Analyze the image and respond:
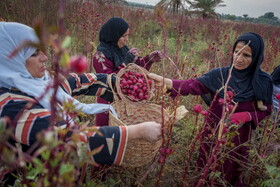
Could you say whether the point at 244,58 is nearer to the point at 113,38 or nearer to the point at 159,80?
the point at 159,80

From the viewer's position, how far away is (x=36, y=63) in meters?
1.11

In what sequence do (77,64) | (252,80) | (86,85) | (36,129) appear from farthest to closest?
Answer: (252,80), (86,85), (36,129), (77,64)

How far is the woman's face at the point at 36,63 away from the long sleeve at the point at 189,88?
43.3 inches

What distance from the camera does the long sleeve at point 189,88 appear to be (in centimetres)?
191

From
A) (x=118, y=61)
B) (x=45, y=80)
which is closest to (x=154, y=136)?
(x=45, y=80)

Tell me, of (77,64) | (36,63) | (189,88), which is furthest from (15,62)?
(189,88)

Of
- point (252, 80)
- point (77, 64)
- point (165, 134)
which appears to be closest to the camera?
point (77, 64)

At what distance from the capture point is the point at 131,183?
161cm

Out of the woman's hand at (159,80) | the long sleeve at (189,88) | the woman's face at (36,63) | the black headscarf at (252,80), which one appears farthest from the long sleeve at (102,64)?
the woman's face at (36,63)

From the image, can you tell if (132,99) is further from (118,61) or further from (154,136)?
(118,61)

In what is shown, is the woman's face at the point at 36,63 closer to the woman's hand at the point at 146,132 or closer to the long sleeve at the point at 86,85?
the long sleeve at the point at 86,85

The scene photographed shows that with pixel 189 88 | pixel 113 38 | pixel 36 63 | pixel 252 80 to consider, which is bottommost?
pixel 189 88

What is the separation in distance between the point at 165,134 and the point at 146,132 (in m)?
0.20

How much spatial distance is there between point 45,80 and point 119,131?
0.55m
